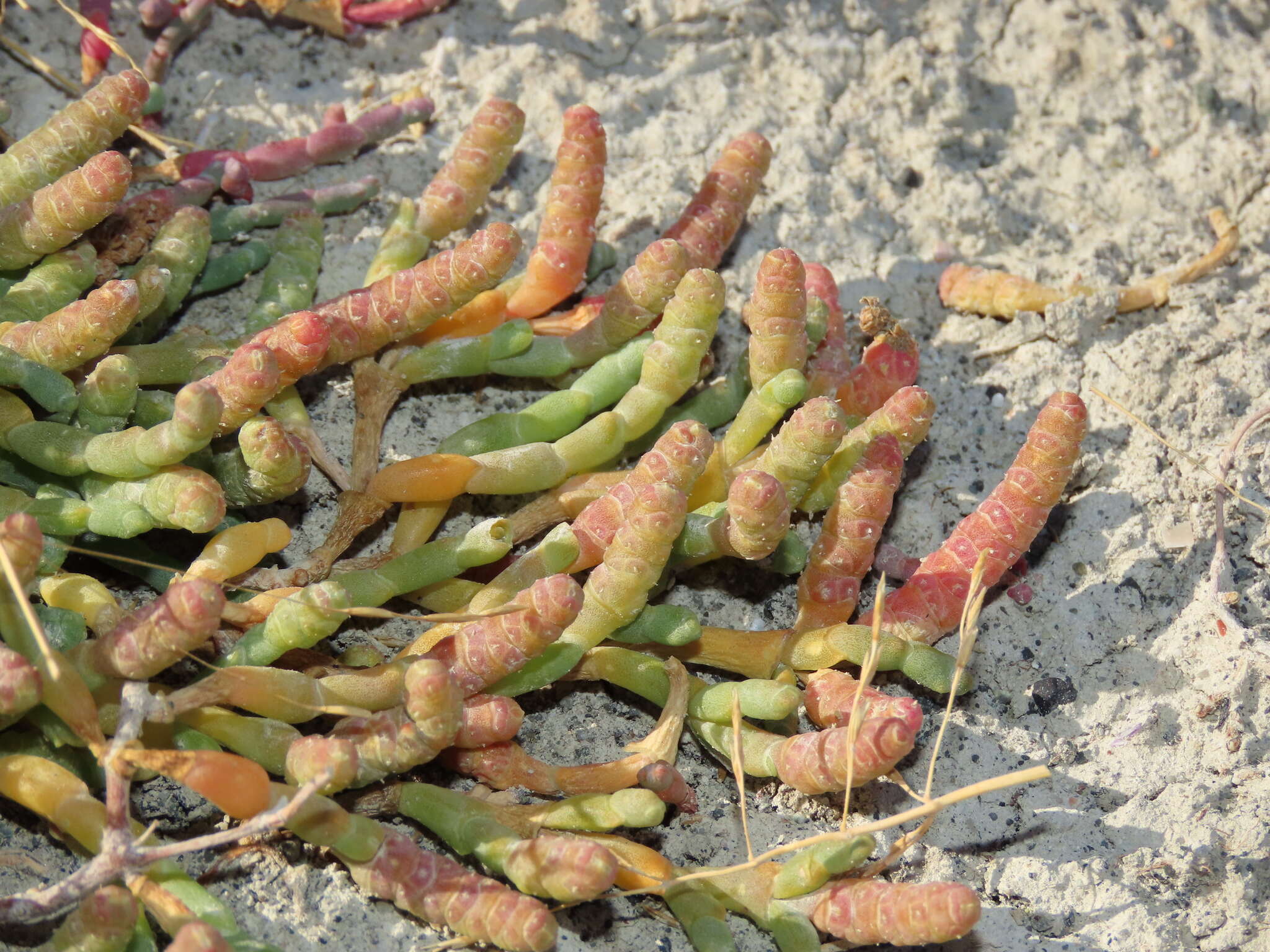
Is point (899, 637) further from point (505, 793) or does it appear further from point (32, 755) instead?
point (32, 755)

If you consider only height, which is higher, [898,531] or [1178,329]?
[1178,329]

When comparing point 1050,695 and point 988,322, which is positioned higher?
point 988,322

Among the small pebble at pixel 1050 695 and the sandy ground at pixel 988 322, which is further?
the small pebble at pixel 1050 695

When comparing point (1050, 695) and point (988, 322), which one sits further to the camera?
point (988, 322)

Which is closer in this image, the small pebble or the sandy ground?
the sandy ground

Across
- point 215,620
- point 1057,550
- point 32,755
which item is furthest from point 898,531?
point 32,755
